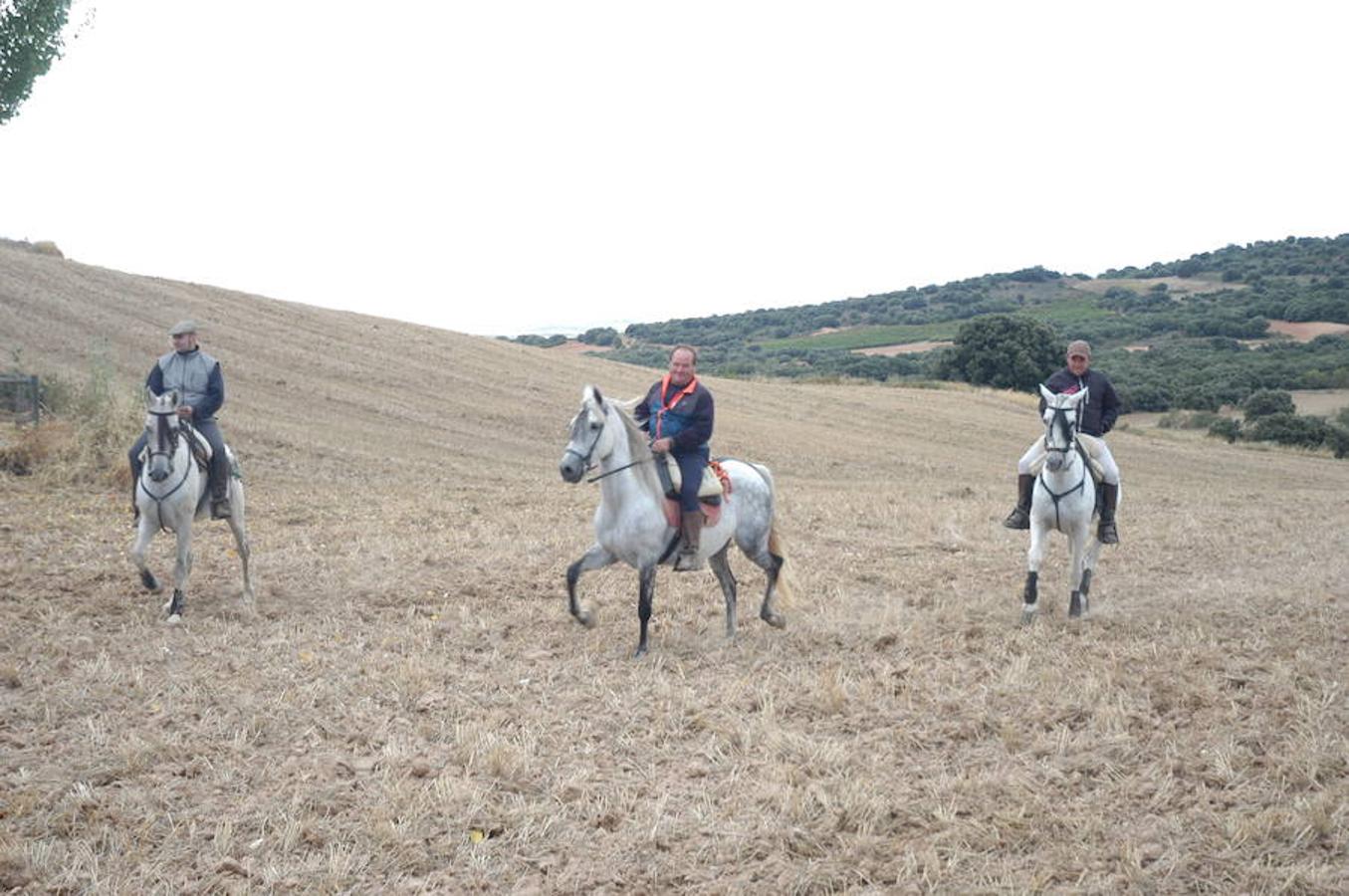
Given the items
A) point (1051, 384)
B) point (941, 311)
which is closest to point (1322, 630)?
point (1051, 384)

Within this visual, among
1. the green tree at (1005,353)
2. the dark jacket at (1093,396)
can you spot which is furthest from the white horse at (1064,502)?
the green tree at (1005,353)

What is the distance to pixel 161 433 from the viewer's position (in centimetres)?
938

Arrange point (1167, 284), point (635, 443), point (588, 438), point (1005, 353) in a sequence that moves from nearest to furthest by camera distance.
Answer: point (588, 438), point (635, 443), point (1005, 353), point (1167, 284)

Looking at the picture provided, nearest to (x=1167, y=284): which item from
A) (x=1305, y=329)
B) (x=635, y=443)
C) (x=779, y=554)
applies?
(x=1305, y=329)

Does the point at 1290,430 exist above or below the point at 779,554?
above

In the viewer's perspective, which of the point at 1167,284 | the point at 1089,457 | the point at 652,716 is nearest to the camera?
the point at 652,716

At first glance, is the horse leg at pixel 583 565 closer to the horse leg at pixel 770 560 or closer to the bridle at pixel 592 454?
the bridle at pixel 592 454

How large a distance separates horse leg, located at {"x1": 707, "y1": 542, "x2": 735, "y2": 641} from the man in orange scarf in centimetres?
51

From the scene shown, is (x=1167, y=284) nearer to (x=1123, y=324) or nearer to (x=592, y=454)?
(x=1123, y=324)

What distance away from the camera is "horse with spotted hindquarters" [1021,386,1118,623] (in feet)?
32.5

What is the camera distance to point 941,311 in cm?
9869

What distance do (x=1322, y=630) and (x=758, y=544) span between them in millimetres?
5167

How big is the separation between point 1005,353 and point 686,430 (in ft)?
170

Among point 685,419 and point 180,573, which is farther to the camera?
point 180,573
